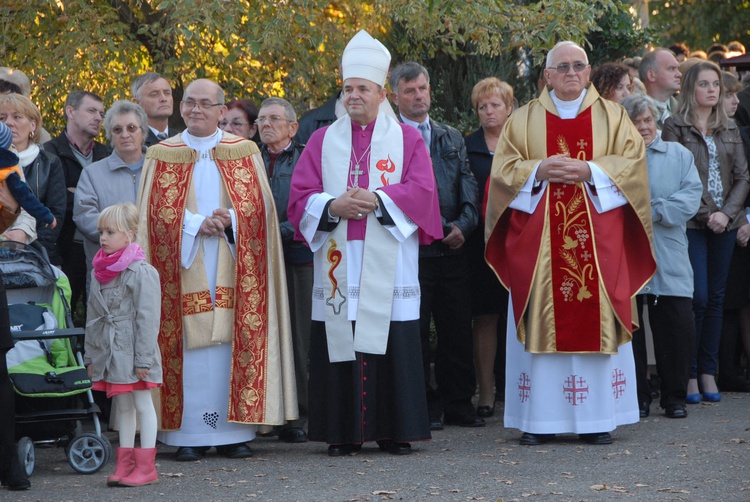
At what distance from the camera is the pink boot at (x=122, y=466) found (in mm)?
6928

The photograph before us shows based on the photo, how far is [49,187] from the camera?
8453mm

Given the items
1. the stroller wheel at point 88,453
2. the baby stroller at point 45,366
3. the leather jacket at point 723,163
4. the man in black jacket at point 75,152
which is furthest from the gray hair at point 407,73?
the stroller wheel at point 88,453

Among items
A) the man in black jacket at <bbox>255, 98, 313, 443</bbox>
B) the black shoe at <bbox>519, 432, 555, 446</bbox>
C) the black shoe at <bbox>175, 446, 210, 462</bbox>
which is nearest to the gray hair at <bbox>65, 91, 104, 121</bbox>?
the man in black jacket at <bbox>255, 98, 313, 443</bbox>

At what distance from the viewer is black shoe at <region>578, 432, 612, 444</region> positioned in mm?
7902

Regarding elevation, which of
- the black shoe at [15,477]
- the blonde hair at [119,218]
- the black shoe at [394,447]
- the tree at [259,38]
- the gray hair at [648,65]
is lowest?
the black shoe at [15,477]

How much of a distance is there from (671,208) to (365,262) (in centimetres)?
236

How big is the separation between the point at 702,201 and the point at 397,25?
12.0ft

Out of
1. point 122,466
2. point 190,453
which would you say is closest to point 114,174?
point 190,453

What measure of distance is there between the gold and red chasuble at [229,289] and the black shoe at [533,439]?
162 centimetres

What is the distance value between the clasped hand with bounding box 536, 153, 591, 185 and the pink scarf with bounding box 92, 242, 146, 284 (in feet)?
8.38

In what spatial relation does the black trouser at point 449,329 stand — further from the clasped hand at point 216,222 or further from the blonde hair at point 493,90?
the clasped hand at point 216,222

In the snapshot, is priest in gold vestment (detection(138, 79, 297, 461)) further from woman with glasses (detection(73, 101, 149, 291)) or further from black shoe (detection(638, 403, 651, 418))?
black shoe (detection(638, 403, 651, 418))

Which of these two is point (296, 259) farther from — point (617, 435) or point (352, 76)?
point (617, 435)

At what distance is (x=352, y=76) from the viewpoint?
25.9 feet
